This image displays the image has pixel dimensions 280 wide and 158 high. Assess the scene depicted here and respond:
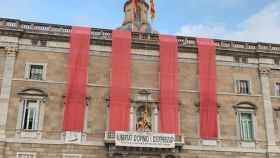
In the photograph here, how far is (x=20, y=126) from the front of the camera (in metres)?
29.1

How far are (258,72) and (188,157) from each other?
30.2ft

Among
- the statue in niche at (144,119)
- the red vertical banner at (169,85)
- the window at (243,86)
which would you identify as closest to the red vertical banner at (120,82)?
the statue in niche at (144,119)

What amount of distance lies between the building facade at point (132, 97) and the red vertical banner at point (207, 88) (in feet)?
1.45

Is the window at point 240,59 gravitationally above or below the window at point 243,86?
above

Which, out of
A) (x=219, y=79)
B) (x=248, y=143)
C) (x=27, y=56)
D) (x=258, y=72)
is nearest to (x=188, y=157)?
(x=248, y=143)

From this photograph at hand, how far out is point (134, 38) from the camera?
33.2 metres

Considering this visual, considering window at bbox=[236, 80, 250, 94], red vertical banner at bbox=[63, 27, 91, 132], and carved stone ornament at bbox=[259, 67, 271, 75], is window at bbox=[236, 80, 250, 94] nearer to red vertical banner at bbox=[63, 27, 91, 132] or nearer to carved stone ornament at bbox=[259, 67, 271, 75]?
carved stone ornament at bbox=[259, 67, 271, 75]

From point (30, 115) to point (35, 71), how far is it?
332 cm

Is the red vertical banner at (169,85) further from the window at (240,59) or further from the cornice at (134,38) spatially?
the window at (240,59)

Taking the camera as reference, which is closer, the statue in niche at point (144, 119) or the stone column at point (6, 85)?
the stone column at point (6, 85)

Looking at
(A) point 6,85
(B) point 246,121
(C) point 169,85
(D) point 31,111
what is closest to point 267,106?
(B) point 246,121

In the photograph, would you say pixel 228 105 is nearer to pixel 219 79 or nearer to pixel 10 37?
pixel 219 79

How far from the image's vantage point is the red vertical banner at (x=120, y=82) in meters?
30.1

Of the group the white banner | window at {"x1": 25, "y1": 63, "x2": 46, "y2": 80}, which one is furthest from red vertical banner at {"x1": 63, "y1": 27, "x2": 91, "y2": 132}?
the white banner
